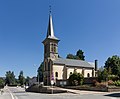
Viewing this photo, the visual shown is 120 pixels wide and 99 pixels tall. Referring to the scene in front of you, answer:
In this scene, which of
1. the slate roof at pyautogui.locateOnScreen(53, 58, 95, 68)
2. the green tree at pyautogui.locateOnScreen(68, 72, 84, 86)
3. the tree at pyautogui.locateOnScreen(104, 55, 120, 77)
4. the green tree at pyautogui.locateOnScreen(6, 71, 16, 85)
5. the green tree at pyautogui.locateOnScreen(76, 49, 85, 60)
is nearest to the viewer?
the green tree at pyautogui.locateOnScreen(68, 72, 84, 86)

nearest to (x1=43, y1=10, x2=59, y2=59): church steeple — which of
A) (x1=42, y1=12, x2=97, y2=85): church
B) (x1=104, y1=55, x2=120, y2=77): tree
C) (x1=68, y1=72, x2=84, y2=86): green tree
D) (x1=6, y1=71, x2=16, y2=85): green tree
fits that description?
(x1=42, y1=12, x2=97, y2=85): church

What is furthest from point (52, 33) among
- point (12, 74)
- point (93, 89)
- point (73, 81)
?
point (12, 74)

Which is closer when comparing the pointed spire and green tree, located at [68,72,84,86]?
green tree, located at [68,72,84,86]

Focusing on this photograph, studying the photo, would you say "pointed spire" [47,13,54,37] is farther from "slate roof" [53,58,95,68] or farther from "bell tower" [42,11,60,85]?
"slate roof" [53,58,95,68]

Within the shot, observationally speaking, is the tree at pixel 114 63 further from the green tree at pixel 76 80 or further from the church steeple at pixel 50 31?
the green tree at pixel 76 80

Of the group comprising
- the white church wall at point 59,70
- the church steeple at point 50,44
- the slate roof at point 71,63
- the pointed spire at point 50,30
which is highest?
the pointed spire at point 50,30

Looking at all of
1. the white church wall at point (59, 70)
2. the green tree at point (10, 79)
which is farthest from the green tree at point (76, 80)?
the green tree at point (10, 79)

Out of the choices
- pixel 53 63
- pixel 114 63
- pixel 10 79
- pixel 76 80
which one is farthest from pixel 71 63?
pixel 10 79

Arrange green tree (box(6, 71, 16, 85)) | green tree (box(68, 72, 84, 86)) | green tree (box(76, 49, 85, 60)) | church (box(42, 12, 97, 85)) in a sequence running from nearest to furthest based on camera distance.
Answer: green tree (box(68, 72, 84, 86)), church (box(42, 12, 97, 85)), green tree (box(76, 49, 85, 60)), green tree (box(6, 71, 16, 85))

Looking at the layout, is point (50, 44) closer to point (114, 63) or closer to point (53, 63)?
point (53, 63)

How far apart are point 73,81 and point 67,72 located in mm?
20856

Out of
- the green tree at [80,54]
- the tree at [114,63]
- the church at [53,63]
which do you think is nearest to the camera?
the church at [53,63]

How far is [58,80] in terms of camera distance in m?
69.4

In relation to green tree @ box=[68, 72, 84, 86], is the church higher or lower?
higher
